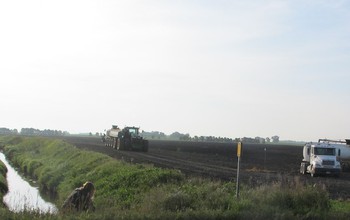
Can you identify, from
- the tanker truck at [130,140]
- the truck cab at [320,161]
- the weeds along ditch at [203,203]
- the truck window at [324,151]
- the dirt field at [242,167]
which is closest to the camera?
the weeds along ditch at [203,203]

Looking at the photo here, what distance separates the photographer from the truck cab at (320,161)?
1465 inches

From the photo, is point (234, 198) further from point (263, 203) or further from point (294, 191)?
point (294, 191)

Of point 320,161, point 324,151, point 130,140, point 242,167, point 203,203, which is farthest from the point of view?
point 130,140

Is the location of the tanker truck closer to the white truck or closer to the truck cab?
the white truck

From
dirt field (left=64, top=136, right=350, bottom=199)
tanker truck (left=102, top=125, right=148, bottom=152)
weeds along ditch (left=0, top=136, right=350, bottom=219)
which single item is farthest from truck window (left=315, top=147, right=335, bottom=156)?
tanker truck (left=102, top=125, right=148, bottom=152)

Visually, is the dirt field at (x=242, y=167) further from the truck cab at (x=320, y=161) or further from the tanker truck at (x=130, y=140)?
the tanker truck at (x=130, y=140)

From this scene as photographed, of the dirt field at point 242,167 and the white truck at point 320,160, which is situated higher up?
the white truck at point 320,160

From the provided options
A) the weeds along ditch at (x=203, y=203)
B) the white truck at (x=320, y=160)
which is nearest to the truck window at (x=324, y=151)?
the white truck at (x=320, y=160)

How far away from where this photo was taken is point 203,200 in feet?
48.2

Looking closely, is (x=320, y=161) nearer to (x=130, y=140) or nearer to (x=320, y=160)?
(x=320, y=160)

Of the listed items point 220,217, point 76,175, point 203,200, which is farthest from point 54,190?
point 220,217

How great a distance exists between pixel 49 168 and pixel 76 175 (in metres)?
7.27

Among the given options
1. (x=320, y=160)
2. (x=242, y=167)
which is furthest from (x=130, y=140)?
(x=320, y=160)

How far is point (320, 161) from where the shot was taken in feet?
123
